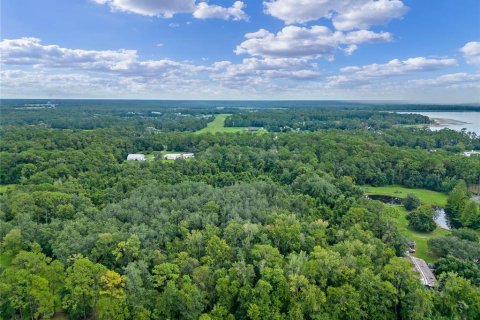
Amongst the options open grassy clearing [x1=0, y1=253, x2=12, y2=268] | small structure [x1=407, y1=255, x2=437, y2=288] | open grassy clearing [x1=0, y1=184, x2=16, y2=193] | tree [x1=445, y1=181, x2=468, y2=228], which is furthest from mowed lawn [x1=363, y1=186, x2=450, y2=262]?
open grassy clearing [x1=0, y1=184, x2=16, y2=193]

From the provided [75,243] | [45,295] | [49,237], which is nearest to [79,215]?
[49,237]

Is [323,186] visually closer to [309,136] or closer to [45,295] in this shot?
[45,295]

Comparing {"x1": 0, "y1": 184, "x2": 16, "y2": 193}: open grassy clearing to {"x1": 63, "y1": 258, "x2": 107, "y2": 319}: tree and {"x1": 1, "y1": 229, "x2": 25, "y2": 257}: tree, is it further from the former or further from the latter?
{"x1": 63, "y1": 258, "x2": 107, "y2": 319}: tree

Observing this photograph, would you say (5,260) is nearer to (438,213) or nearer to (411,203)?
(411,203)

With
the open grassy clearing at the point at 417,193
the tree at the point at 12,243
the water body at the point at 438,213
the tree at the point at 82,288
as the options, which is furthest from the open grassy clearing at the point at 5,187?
the open grassy clearing at the point at 417,193

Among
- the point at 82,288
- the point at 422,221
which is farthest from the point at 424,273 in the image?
the point at 82,288

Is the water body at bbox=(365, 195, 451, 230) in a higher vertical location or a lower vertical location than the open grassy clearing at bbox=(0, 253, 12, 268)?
lower

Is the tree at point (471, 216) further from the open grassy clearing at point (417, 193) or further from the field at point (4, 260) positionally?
the field at point (4, 260)
